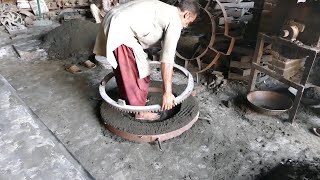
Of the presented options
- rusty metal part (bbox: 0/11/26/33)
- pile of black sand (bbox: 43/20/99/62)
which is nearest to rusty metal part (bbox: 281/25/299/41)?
pile of black sand (bbox: 43/20/99/62)

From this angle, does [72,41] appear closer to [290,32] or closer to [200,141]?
[200,141]

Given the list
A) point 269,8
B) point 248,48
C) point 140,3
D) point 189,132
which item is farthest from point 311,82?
point 140,3

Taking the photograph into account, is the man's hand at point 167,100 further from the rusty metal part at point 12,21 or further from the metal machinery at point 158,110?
the rusty metal part at point 12,21

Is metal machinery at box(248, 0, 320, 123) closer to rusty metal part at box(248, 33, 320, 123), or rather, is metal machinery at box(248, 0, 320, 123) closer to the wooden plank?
rusty metal part at box(248, 33, 320, 123)

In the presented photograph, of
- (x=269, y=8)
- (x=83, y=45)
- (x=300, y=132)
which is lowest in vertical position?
(x=300, y=132)

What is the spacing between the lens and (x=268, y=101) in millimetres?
4309

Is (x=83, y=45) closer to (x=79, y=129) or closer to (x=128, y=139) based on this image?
(x=79, y=129)

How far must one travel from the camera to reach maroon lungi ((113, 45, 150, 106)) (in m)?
3.37

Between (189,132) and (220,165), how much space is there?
2.20ft

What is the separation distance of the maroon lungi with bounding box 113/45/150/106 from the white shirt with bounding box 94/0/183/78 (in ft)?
0.24

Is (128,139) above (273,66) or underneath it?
underneath

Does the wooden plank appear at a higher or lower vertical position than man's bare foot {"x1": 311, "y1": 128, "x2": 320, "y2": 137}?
higher

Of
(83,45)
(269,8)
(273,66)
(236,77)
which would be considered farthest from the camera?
(83,45)

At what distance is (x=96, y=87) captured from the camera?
15.4ft
